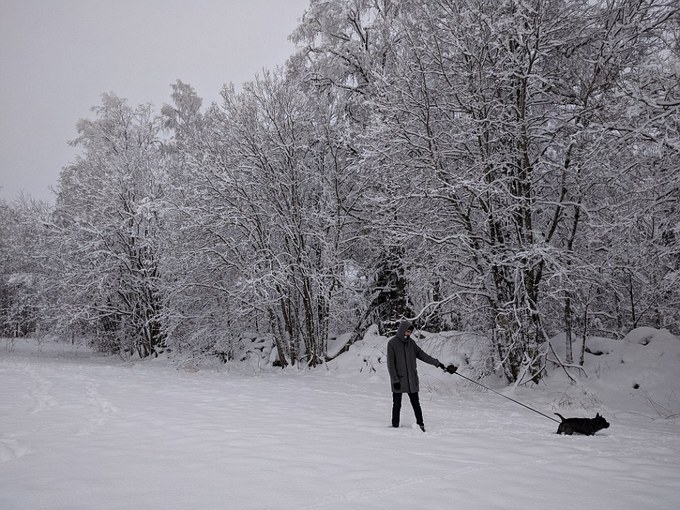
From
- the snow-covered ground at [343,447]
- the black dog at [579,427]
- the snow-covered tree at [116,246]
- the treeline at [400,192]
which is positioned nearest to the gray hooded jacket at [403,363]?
the snow-covered ground at [343,447]

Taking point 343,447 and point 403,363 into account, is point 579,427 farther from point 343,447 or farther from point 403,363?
point 343,447

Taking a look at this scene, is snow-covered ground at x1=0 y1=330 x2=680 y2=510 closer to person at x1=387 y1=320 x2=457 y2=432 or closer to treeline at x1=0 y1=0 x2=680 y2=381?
person at x1=387 y1=320 x2=457 y2=432

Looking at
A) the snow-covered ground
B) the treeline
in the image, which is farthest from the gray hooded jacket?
the treeline

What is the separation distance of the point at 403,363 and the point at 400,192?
5.96m

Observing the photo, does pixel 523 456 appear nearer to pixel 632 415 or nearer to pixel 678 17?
pixel 632 415

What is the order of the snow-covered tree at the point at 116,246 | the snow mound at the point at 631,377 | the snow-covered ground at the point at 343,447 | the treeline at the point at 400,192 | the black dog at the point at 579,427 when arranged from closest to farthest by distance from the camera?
the snow-covered ground at the point at 343,447
the black dog at the point at 579,427
the snow mound at the point at 631,377
the treeline at the point at 400,192
the snow-covered tree at the point at 116,246

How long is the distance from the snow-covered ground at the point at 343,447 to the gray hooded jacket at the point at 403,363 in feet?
2.24

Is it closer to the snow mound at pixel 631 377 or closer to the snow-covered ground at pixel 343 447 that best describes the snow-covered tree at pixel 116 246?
the snow-covered ground at pixel 343 447

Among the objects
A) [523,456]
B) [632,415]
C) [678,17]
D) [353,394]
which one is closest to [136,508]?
[523,456]

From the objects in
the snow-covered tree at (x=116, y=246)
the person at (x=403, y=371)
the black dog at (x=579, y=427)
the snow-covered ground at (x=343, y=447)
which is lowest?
the snow-covered ground at (x=343, y=447)

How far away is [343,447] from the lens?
5.52 m

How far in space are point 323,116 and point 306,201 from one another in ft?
10.3

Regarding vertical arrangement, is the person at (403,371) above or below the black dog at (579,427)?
above

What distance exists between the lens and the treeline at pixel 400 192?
966 cm
